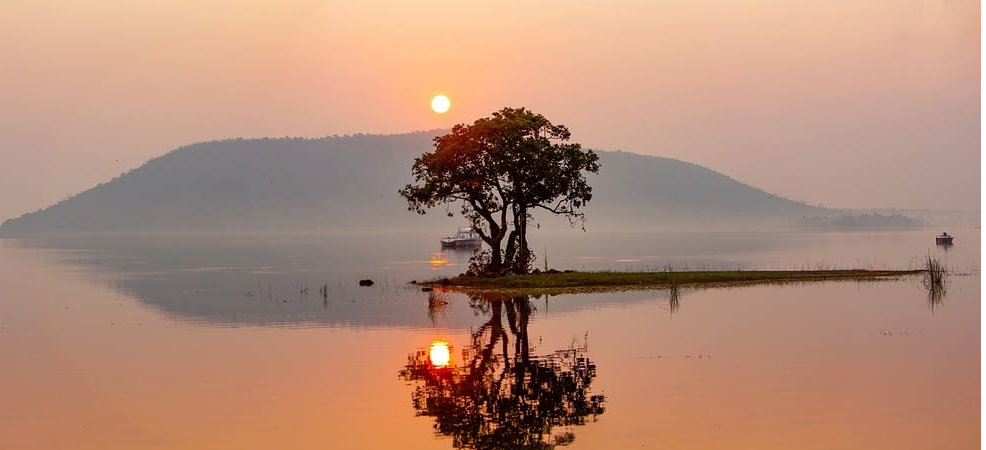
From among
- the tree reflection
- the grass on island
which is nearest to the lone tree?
the grass on island

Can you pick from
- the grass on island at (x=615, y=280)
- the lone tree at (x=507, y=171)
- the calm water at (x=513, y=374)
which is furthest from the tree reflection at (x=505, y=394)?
the lone tree at (x=507, y=171)

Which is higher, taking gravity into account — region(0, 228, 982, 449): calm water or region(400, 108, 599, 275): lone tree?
region(400, 108, 599, 275): lone tree

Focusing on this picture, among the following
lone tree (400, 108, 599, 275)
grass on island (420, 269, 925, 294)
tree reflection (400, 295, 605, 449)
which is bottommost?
tree reflection (400, 295, 605, 449)

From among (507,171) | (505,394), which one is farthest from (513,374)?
(507,171)

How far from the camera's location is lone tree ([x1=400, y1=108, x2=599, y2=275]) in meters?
70.1

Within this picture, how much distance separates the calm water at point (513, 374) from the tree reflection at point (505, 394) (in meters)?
0.09

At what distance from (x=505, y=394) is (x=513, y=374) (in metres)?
3.40

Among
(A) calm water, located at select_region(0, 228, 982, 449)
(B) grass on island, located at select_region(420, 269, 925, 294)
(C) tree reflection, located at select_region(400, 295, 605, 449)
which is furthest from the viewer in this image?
(B) grass on island, located at select_region(420, 269, 925, 294)

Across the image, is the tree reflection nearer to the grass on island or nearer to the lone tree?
the grass on island

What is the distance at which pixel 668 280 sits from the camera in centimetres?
6694

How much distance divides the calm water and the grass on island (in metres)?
4.12

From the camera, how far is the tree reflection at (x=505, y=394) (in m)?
24.5

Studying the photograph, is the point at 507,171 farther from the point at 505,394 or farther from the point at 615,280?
the point at 505,394

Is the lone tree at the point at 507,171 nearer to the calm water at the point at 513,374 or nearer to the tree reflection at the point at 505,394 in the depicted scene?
the calm water at the point at 513,374
